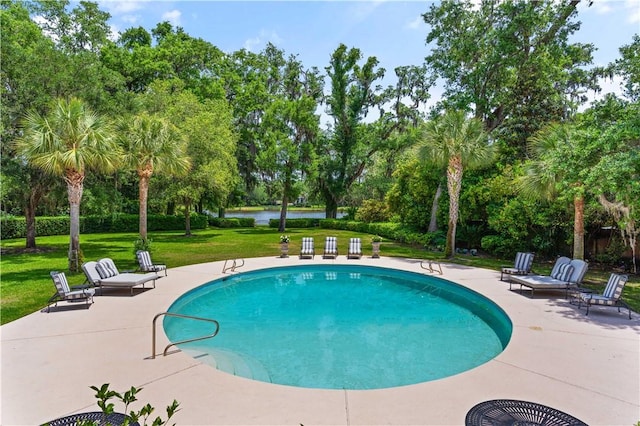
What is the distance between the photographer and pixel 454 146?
16.0 meters

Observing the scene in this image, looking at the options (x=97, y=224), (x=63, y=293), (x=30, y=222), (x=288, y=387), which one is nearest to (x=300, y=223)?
(x=97, y=224)

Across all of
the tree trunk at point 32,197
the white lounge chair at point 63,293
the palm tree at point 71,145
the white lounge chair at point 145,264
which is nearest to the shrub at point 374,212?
the white lounge chair at point 145,264

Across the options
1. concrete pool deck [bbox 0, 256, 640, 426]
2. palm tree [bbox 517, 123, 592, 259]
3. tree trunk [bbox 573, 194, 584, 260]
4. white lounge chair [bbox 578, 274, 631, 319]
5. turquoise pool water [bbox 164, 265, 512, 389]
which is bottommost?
turquoise pool water [bbox 164, 265, 512, 389]

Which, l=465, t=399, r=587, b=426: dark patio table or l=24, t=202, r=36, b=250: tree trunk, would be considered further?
l=24, t=202, r=36, b=250: tree trunk

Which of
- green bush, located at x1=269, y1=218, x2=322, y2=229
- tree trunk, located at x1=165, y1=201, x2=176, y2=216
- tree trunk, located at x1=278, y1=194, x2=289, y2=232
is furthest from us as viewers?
green bush, located at x1=269, y1=218, x2=322, y2=229

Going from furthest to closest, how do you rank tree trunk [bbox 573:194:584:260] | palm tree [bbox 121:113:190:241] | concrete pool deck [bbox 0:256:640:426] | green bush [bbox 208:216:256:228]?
1. green bush [bbox 208:216:256:228]
2. palm tree [bbox 121:113:190:241]
3. tree trunk [bbox 573:194:584:260]
4. concrete pool deck [bbox 0:256:640:426]

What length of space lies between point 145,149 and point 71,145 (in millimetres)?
2946

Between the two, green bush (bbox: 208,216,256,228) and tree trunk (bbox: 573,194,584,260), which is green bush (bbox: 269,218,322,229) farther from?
tree trunk (bbox: 573,194,584,260)

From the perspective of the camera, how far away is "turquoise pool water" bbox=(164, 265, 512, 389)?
21.2 ft

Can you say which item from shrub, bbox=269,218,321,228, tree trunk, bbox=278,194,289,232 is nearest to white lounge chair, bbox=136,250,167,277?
tree trunk, bbox=278,194,289,232

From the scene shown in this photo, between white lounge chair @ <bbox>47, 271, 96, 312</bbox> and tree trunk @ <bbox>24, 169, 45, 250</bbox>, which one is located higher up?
tree trunk @ <bbox>24, 169, 45, 250</bbox>

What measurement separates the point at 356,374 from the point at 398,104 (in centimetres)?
3084

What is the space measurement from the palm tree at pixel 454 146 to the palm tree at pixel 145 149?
37.2ft

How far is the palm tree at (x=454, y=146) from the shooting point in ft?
52.3
